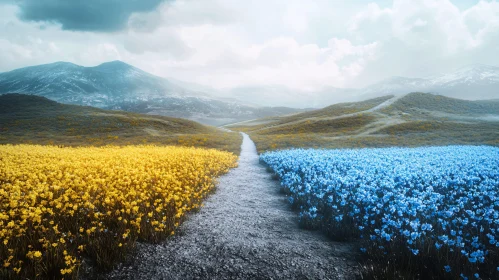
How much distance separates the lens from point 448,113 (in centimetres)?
8025

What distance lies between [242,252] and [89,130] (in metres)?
55.3

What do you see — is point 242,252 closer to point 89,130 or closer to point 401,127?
point 89,130

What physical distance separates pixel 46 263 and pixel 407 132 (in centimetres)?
6132

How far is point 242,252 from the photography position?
21.3 feet

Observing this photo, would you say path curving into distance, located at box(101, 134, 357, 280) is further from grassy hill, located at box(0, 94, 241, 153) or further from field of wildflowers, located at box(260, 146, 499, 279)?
grassy hill, located at box(0, 94, 241, 153)

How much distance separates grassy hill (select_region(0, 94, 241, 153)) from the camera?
40031mm

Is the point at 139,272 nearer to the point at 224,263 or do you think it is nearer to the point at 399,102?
the point at 224,263

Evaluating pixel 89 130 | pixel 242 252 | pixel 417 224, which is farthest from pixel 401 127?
pixel 89 130

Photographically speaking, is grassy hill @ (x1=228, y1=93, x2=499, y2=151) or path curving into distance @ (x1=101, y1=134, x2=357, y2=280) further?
grassy hill @ (x1=228, y1=93, x2=499, y2=151)

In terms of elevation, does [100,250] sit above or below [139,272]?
above

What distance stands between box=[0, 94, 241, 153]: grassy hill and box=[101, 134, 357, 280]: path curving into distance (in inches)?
1131

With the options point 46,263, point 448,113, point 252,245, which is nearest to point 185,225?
point 252,245

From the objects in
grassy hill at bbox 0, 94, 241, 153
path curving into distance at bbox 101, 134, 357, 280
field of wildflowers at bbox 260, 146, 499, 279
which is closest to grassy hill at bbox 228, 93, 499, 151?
grassy hill at bbox 0, 94, 241, 153

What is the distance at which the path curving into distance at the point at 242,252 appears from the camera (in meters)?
5.55
